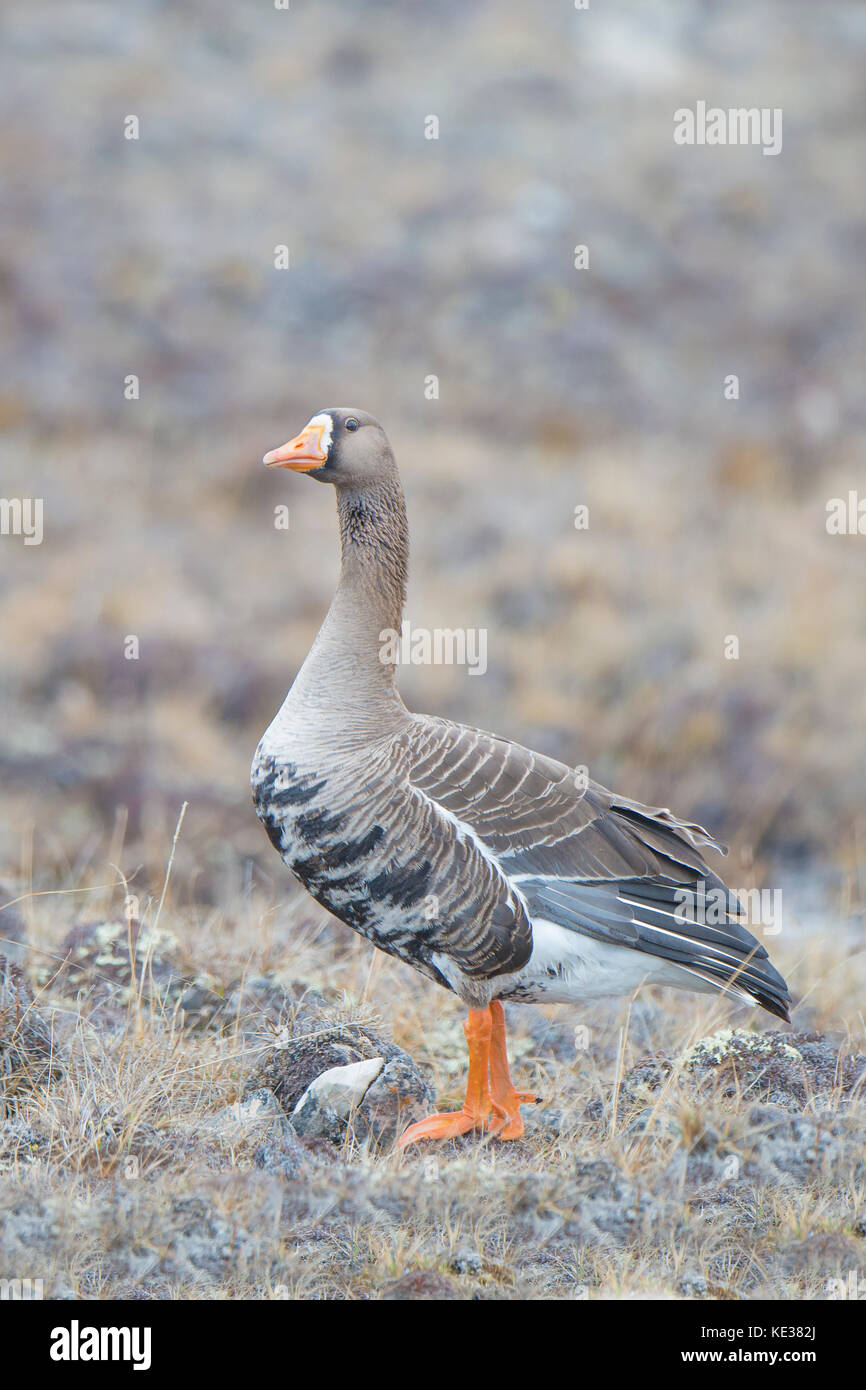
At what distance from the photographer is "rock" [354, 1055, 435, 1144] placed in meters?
4.78

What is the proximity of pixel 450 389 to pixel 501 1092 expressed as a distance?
1472cm

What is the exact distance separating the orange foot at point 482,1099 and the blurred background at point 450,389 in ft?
9.74

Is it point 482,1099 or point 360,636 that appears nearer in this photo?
point 482,1099

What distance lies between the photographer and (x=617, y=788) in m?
11.4

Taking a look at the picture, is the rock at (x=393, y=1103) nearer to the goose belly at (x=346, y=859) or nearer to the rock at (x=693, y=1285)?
the goose belly at (x=346, y=859)

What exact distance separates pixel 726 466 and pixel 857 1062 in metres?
13.1

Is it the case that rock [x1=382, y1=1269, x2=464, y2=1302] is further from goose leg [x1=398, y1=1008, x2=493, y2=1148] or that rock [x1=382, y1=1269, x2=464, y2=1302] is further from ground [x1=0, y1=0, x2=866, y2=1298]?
goose leg [x1=398, y1=1008, x2=493, y2=1148]

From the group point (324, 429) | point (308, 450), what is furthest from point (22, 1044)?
point (324, 429)

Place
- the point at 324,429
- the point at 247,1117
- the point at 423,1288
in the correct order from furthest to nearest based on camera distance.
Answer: the point at 324,429
the point at 247,1117
the point at 423,1288

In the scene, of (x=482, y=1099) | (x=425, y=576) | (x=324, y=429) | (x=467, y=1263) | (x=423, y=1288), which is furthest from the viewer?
(x=425, y=576)

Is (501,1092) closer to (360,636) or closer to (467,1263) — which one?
(467,1263)

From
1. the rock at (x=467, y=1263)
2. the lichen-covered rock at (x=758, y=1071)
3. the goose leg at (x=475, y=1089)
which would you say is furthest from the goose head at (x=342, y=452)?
the rock at (x=467, y=1263)

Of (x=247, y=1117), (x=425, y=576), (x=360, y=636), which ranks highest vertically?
→ (x=425, y=576)

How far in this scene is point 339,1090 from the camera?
475cm
